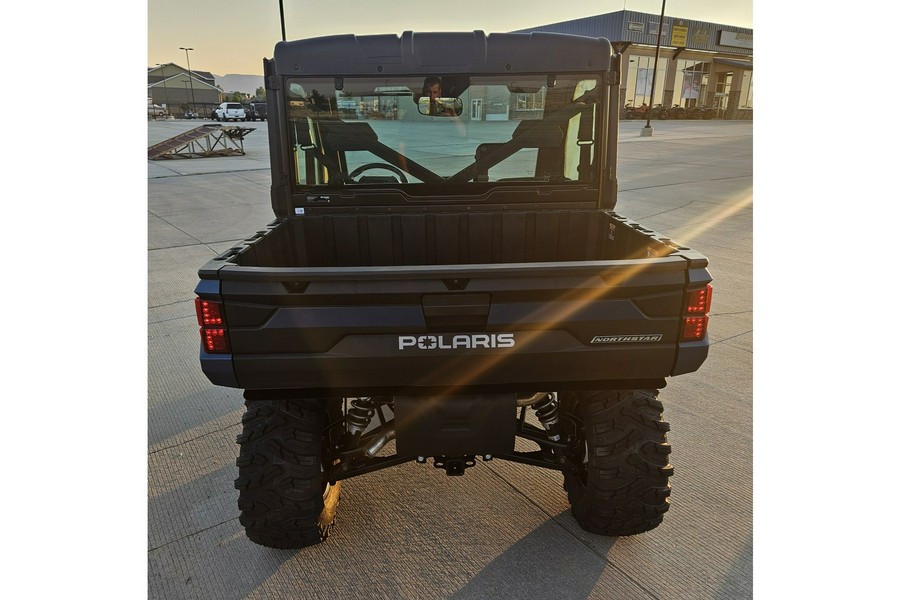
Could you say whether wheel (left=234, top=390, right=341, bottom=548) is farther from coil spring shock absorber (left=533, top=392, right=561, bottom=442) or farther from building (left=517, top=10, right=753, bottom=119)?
building (left=517, top=10, right=753, bottom=119)

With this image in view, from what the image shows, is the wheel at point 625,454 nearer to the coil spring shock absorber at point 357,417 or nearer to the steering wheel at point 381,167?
the coil spring shock absorber at point 357,417

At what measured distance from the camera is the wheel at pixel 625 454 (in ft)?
7.88

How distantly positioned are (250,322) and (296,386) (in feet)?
0.98

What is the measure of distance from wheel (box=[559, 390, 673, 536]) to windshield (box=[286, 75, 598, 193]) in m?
1.41

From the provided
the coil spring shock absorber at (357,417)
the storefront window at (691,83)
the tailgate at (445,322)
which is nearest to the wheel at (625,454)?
the tailgate at (445,322)

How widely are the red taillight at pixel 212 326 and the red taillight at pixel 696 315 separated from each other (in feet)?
5.55

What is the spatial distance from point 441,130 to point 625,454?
2.11 meters

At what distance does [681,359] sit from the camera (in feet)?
6.83

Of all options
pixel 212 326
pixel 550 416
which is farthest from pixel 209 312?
pixel 550 416

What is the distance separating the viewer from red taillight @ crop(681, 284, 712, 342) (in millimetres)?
2010

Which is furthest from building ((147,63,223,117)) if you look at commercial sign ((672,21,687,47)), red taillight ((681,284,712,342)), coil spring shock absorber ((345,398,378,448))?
red taillight ((681,284,712,342))

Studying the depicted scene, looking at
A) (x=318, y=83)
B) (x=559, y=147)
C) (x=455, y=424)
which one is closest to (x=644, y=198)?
(x=559, y=147)

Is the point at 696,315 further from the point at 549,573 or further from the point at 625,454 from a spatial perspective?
the point at 549,573

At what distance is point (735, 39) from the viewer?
55469 millimetres
